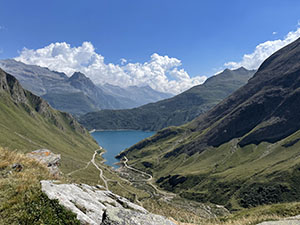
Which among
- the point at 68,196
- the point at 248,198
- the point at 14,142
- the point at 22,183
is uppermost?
the point at 14,142

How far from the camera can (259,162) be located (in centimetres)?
19675

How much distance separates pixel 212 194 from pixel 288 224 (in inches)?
7039

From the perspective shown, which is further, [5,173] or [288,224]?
[5,173]

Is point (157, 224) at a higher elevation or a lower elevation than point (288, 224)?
higher

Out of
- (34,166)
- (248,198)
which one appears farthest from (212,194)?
(34,166)

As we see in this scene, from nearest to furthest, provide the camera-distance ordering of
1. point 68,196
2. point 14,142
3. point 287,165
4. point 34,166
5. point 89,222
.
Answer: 1. point 89,222
2. point 68,196
3. point 34,166
4. point 287,165
5. point 14,142

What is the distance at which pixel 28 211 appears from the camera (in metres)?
9.98

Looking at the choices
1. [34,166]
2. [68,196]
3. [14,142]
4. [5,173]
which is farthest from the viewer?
[14,142]

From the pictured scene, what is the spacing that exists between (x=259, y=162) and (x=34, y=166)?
215 m

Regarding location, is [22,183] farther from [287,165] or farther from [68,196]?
[287,165]

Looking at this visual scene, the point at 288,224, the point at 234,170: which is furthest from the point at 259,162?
the point at 288,224

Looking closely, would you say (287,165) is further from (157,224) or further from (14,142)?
(14,142)

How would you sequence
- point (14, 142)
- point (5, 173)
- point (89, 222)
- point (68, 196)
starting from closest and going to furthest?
1. point (89, 222)
2. point (68, 196)
3. point (5, 173)
4. point (14, 142)

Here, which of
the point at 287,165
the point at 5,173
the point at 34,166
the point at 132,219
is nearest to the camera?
the point at 132,219
